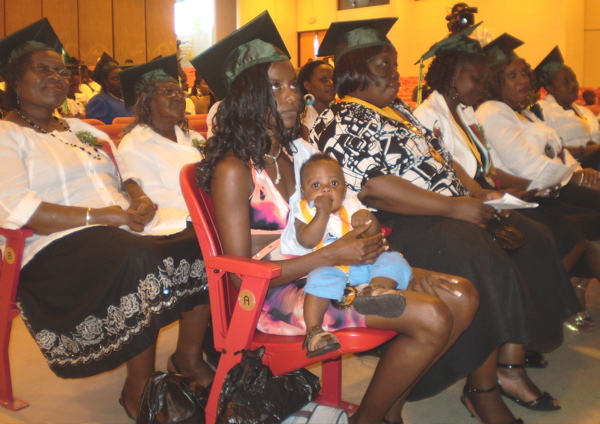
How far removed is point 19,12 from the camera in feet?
47.1

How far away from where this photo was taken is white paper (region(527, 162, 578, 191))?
11.3 feet

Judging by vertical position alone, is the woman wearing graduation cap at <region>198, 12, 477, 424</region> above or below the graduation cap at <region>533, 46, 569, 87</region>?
below

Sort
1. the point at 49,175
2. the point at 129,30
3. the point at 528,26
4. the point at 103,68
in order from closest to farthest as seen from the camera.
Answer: the point at 49,175 → the point at 103,68 → the point at 528,26 → the point at 129,30

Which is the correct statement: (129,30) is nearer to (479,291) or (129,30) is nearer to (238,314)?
(479,291)

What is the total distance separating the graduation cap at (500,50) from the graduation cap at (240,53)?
2046 mm

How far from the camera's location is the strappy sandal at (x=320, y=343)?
5.90 feet

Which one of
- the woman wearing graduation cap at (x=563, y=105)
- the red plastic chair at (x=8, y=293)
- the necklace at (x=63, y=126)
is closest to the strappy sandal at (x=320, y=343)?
the red plastic chair at (x=8, y=293)

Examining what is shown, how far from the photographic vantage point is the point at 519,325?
2346 mm

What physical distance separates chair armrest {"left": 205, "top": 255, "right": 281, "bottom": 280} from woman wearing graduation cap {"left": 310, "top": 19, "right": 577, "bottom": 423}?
0.87 metres

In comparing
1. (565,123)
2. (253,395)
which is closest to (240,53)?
(253,395)

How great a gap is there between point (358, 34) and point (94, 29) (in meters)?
14.8

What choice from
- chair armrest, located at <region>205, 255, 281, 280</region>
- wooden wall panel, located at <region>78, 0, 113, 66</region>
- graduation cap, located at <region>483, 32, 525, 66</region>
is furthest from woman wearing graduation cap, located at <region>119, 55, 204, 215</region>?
wooden wall panel, located at <region>78, 0, 113, 66</region>

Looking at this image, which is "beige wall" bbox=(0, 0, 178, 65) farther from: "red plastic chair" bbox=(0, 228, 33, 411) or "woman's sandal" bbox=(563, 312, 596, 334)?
"woman's sandal" bbox=(563, 312, 596, 334)

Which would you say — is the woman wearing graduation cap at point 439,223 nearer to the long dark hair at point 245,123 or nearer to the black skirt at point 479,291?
the black skirt at point 479,291
